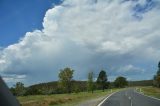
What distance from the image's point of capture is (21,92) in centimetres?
13925

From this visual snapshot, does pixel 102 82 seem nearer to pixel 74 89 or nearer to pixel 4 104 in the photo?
pixel 74 89

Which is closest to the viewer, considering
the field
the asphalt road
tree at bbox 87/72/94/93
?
the asphalt road

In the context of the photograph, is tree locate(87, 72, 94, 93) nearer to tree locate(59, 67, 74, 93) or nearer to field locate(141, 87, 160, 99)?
tree locate(59, 67, 74, 93)

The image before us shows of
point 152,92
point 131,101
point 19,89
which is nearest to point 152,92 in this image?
point 152,92

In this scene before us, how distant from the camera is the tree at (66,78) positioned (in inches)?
4946

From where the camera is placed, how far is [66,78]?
126m

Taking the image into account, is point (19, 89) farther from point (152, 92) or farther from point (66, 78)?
point (152, 92)

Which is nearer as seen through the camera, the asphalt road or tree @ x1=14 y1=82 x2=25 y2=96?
the asphalt road

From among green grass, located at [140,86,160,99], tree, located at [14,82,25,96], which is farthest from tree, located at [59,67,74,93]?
green grass, located at [140,86,160,99]

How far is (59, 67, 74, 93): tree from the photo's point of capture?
125619 mm

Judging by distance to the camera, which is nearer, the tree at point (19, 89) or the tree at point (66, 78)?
the tree at point (66, 78)

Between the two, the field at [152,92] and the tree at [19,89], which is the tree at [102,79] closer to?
the tree at [19,89]

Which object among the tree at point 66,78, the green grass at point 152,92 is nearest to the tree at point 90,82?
the tree at point 66,78

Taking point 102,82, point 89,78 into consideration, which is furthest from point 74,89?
point 102,82
